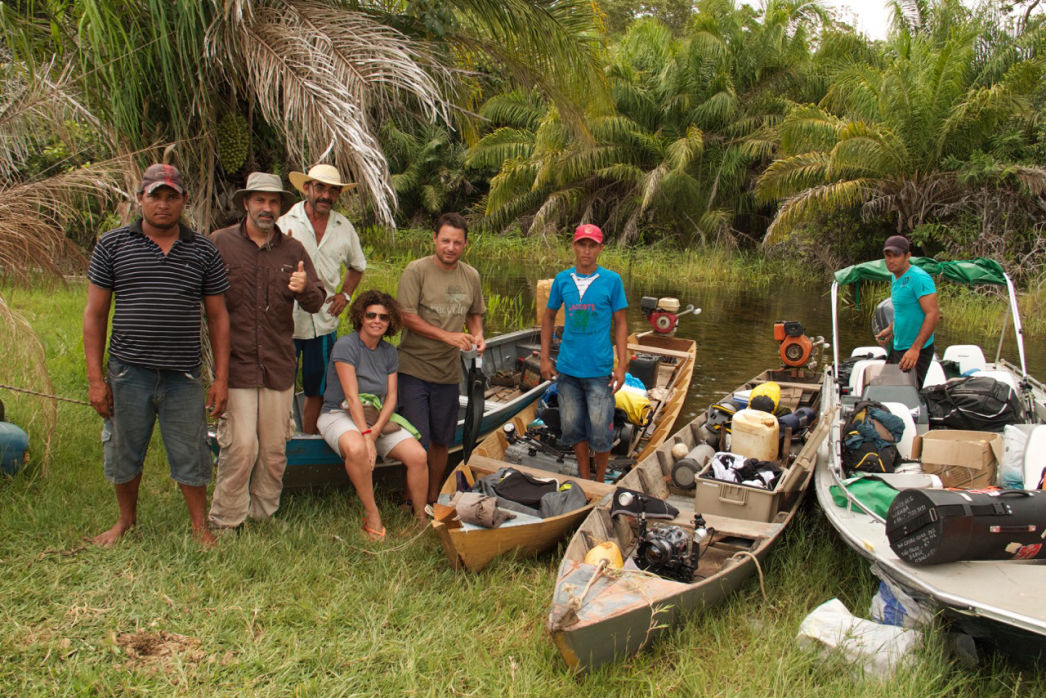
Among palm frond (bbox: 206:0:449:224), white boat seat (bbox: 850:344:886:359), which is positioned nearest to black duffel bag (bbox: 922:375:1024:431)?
white boat seat (bbox: 850:344:886:359)

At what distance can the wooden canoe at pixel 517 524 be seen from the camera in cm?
466

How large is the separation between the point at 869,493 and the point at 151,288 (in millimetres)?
4519

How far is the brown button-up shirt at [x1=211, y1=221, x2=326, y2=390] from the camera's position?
4645mm

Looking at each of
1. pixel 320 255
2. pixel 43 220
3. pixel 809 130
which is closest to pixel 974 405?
pixel 320 255

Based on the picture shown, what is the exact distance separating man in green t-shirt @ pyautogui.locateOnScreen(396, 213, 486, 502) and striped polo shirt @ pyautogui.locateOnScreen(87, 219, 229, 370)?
146 cm

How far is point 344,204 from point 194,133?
4.61 ft

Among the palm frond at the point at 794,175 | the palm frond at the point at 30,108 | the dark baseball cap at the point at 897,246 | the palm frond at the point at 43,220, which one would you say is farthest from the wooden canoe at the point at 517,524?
the palm frond at the point at 794,175

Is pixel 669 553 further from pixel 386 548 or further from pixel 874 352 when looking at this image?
pixel 874 352

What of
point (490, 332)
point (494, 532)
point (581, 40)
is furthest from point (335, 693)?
point (490, 332)

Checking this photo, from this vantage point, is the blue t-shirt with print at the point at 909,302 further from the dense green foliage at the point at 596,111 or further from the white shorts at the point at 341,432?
the white shorts at the point at 341,432

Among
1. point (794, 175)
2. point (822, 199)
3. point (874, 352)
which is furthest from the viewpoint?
point (794, 175)

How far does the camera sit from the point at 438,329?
5465 millimetres

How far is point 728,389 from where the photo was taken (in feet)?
38.2

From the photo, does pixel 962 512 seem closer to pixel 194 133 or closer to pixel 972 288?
pixel 194 133
